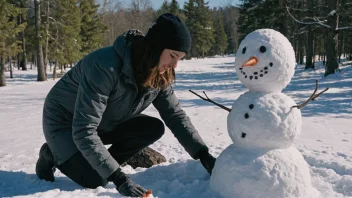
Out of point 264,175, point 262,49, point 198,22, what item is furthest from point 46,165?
point 198,22

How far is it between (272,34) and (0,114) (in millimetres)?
7377

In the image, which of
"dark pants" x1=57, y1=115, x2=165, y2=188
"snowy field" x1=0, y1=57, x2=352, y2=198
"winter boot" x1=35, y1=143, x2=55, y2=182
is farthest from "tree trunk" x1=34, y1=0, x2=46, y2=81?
"dark pants" x1=57, y1=115, x2=165, y2=188

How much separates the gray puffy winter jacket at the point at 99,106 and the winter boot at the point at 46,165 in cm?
21

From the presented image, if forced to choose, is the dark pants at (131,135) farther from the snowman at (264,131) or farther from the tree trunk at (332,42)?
the tree trunk at (332,42)

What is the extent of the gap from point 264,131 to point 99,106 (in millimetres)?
1227

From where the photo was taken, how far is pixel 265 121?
2.41 m

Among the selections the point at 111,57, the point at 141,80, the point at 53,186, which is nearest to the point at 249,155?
the point at 141,80

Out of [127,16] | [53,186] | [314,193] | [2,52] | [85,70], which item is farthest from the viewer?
[127,16]

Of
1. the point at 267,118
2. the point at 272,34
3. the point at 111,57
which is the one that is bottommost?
the point at 267,118

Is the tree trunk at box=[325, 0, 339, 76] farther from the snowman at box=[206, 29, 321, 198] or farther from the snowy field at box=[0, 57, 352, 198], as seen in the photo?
the snowman at box=[206, 29, 321, 198]

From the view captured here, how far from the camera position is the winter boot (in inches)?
116

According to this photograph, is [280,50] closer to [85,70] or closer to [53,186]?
[85,70]

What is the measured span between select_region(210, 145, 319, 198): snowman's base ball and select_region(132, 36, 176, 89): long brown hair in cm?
86

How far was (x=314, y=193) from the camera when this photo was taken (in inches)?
103
